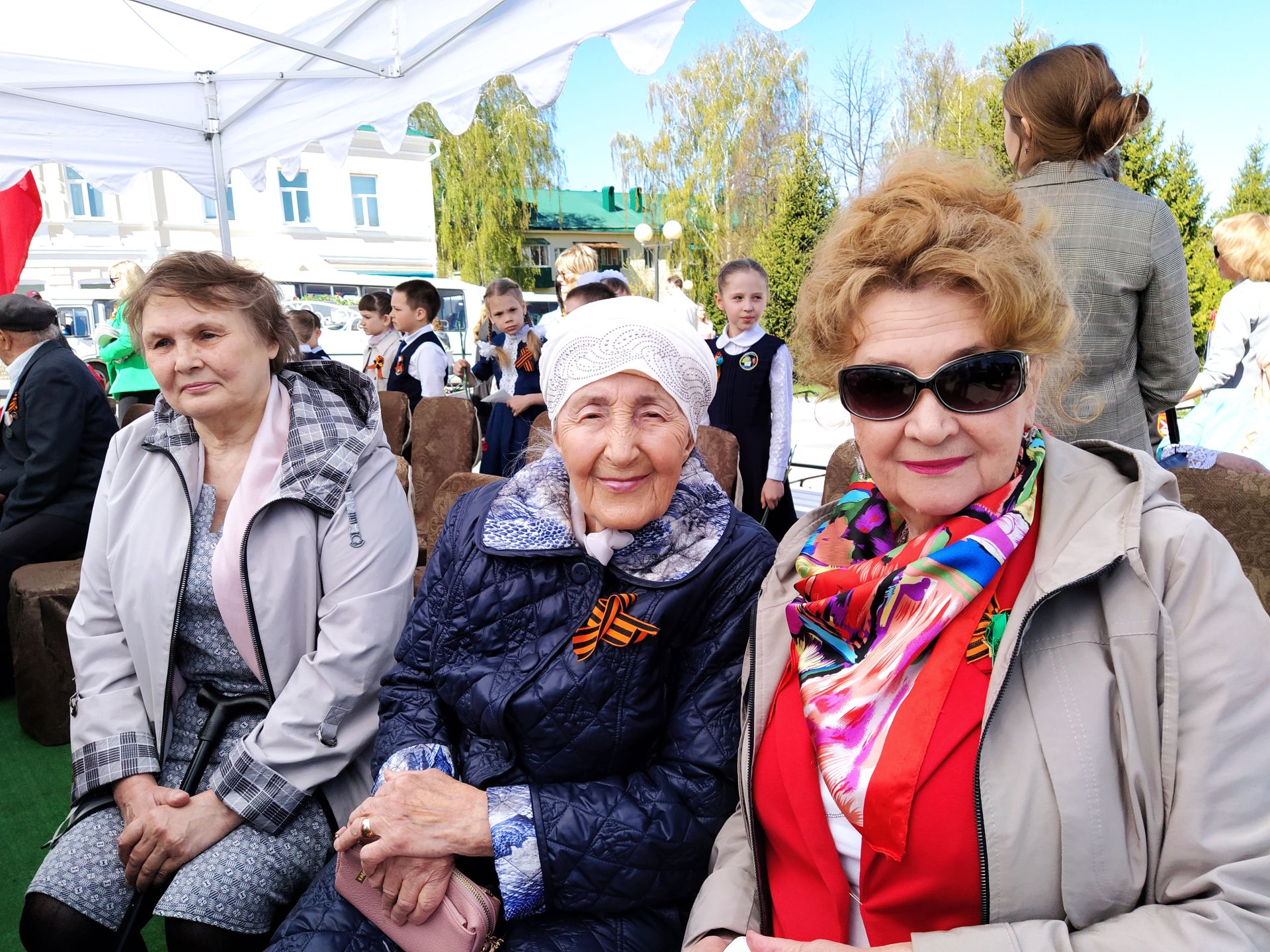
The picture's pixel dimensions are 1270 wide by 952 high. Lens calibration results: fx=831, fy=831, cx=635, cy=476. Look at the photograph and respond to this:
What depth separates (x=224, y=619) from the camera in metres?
2.12

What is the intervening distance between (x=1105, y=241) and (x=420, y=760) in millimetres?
2330

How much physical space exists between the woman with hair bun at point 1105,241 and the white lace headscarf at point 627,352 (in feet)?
4.10

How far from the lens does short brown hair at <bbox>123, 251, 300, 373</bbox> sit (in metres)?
2.25

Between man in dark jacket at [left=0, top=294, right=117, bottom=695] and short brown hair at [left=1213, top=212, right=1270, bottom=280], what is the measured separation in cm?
589

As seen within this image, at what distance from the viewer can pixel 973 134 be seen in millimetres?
18734

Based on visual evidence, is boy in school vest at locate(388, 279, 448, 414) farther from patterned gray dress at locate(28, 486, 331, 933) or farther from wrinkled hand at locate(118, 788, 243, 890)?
wrinkled hand at locate(118, 788, 243, 890)

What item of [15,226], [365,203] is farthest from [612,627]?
[365,203]

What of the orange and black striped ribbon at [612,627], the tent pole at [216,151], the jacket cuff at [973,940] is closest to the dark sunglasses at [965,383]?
the orange and black striped ribbon at [612,627]

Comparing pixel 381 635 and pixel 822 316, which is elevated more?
pixel 822 316

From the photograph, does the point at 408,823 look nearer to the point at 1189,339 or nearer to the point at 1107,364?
the point at 1107,364

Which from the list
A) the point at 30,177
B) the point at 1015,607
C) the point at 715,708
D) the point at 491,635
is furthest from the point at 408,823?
the point at 30,177

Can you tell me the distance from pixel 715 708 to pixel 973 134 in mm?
20362

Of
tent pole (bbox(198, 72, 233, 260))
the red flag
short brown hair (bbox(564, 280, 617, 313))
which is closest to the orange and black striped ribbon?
short brown hair (bbox(564, 280, 617, 313))

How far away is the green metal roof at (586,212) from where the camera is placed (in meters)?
43.0
